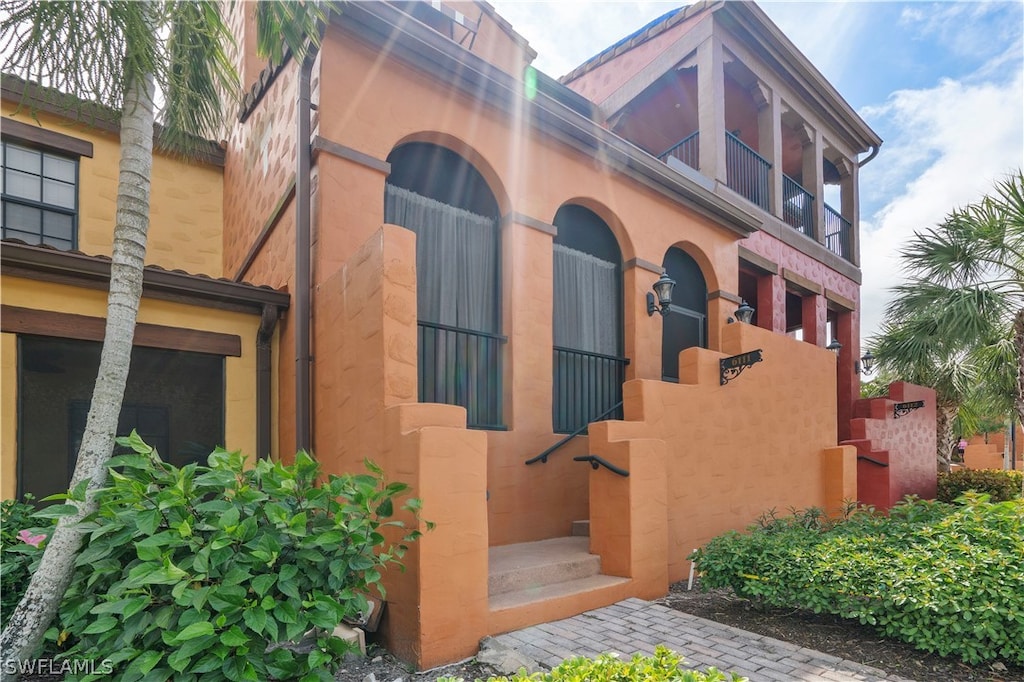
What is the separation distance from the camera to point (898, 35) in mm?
7305

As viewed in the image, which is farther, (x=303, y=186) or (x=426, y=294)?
(x=426, y=294)

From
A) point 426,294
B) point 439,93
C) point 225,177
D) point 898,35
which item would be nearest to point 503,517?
point 426,294

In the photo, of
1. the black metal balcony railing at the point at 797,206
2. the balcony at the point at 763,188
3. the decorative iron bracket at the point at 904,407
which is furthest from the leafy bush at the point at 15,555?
the decorative iron bracket at the point at 904,407

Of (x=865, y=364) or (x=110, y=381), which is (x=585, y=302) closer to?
(x=110, y=381)

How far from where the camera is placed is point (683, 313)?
909cm

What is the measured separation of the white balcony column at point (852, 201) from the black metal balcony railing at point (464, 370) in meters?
12.1

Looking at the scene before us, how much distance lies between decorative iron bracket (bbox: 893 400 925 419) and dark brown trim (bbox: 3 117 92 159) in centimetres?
1459

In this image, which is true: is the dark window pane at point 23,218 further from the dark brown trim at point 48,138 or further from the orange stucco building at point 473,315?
the dark brown trim at point 48,138

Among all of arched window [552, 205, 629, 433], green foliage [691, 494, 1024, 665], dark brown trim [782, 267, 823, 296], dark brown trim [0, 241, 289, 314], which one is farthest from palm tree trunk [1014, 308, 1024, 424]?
dark brown trim [0, 241, 289, 314]

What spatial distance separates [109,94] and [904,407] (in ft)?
46.6

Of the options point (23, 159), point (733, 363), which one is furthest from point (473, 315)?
point (23, 159)

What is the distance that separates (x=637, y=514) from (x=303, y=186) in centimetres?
418

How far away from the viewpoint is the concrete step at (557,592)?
4.49 m

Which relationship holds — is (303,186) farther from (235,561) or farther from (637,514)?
(637,514)
